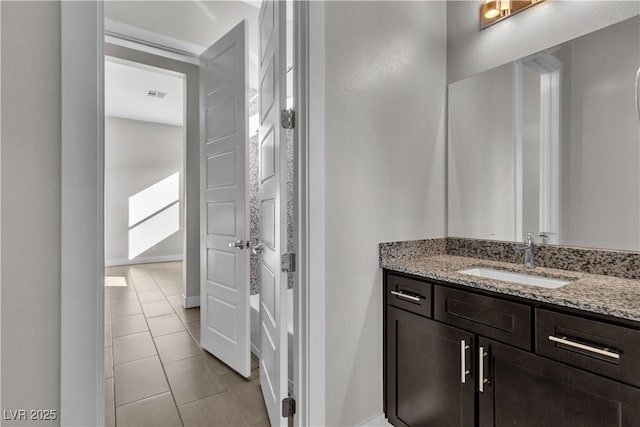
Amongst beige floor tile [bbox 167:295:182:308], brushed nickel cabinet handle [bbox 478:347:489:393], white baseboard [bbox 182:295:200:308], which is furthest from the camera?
beige floor tile [bbox 167:295:182:308]

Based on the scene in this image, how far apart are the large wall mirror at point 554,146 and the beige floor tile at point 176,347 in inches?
84.5

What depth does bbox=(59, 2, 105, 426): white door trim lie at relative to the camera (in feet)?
3.30

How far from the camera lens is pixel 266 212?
179 cm

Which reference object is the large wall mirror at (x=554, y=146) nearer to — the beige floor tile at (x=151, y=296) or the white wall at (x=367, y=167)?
the white wall at (x=367, y=167)

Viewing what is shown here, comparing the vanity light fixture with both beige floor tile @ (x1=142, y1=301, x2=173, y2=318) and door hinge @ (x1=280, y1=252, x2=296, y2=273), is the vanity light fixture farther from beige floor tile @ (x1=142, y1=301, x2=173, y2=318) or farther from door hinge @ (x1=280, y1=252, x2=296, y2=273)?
beige floor tile @ (x1=142, y1=301, x2=173, y2=318)

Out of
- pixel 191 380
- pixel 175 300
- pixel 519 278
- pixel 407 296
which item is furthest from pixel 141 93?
pixel 519 278

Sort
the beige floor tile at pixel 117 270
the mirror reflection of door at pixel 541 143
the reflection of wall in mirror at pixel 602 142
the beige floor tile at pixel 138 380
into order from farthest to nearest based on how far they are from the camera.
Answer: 1. the beige floor tile at pixel 117 270
2. the beige floor tile at pixel 138 380
3. the mirror reflection of door at pixel 541 143
4. the reflection of wall in mirror at pixel 602 142

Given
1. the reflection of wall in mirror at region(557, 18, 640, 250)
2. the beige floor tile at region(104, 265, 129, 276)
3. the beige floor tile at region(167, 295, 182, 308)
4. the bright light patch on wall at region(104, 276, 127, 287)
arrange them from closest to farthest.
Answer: the reflection of wall in mirror at region(557, 18, 640, 250), the beige floor tile at region(167, 295, 182, 308), the bright light patch on wall at region(104, 276, 127, 287), the beige floor tile at region(104, 265, 129, 276)

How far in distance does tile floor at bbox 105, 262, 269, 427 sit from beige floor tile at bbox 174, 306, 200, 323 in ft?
0.03

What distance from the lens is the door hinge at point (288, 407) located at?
59.4 inches

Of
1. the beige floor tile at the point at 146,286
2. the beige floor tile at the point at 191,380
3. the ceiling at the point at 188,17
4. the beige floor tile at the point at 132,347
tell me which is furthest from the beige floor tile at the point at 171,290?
the ceiling at the point at 188,17

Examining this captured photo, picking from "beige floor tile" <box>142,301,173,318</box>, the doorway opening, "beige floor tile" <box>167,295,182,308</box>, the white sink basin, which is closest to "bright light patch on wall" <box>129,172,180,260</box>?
the doorway opening

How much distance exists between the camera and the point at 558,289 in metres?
1.20

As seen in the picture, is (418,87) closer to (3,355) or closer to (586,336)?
(586,336)
